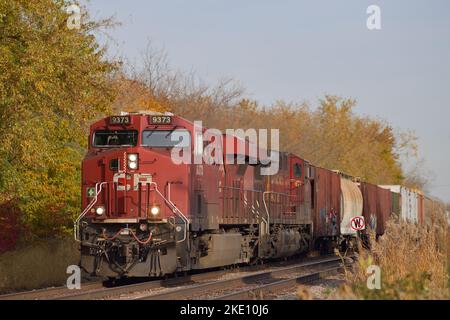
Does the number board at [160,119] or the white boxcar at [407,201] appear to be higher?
the number board at [160,119]

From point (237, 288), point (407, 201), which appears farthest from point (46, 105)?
point (407, 201)

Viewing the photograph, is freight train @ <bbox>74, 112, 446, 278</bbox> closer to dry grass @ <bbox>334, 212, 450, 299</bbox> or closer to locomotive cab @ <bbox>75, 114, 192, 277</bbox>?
locomotive cab @ <bbox>75, 114, 192, 277</bbox>

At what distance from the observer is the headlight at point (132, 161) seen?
17125 millimetres

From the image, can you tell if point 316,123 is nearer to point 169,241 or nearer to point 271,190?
point 271,190

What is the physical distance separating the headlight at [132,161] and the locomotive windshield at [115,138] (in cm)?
39

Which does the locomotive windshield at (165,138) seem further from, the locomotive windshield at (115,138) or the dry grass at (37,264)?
the dry grass at (37,264)

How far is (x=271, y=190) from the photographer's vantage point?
24.1 m

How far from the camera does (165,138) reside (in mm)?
17531

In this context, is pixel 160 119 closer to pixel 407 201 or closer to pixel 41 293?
pixel 41 293

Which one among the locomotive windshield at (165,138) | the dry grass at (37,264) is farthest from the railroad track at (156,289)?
the locomotive windshield at (165,138)

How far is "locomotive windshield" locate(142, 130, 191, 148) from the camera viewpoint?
17.3m

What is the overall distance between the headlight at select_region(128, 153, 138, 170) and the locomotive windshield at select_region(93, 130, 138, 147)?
0.39 metres
